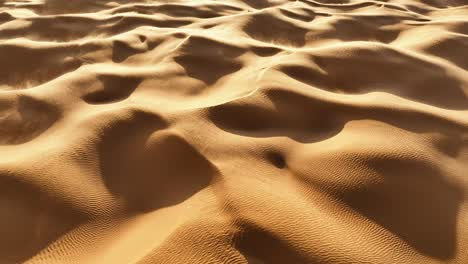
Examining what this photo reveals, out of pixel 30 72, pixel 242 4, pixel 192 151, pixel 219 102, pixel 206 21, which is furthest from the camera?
pixel 242 4

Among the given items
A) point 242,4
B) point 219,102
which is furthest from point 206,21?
point 219,102

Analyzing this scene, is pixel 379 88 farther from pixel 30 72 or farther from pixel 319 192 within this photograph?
pixel 30 72

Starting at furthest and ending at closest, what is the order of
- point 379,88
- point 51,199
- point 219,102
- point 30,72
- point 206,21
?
point 206,21 < point 30,72 < point 379,88 < point 219,102 < point 51,199

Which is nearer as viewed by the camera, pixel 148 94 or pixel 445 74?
pixel 148 94

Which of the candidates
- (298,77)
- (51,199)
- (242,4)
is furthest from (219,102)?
(242,4)

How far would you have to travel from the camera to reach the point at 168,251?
0.88 metres

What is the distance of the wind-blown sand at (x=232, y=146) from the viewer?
0.93m

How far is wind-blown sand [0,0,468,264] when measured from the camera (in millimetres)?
931

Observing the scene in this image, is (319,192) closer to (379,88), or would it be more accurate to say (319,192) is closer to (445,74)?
(379,88)

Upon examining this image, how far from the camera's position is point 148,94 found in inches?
60.1

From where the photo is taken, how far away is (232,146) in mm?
1205

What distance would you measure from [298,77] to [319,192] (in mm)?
722

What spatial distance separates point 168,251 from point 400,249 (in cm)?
54

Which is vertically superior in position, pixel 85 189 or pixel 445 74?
pixel 445 74
